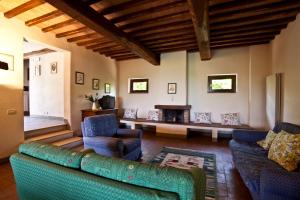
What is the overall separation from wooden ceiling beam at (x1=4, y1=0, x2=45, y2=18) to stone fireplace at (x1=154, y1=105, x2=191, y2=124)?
4.12 metres

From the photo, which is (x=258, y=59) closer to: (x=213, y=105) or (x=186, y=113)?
(x=213, y=105)

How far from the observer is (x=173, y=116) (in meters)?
5.74

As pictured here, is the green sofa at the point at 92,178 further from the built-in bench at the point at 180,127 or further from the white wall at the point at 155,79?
the white wall at the point at 155,79

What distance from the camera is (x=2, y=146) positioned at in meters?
3.14

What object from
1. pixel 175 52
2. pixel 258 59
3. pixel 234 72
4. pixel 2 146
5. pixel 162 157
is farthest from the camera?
pixel 175 52

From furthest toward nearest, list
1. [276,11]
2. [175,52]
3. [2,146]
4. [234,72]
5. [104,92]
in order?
1. [104,92]
2. [175,52]
3. [234,72]
4. [2,146]
5. [276,11]

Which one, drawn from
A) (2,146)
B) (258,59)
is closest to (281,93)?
(258,59)

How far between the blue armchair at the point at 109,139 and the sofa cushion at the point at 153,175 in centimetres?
154

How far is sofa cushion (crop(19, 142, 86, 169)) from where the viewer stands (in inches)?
48.7

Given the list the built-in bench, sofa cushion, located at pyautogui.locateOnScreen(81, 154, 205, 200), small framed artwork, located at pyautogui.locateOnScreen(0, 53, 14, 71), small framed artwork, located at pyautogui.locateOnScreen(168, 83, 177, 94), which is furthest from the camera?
small framed artwork, located at pyautogui.locateOnScreen(168, 83, 177, 94)

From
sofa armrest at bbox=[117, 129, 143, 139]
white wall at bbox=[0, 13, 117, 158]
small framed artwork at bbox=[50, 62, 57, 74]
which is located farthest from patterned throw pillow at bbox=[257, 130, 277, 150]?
small framed artwork at bbox=[50, 62, 57, 74]

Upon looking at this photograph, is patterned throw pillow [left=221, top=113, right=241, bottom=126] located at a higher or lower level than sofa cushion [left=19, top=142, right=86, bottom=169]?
lower

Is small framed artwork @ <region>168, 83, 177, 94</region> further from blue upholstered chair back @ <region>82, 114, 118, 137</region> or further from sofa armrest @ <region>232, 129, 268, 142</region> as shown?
sofa armrest @ <region>232, 129, 268, 142</region>

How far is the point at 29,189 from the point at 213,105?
5095mm
